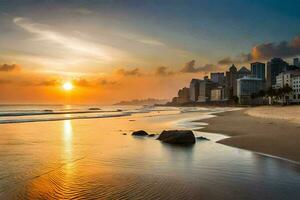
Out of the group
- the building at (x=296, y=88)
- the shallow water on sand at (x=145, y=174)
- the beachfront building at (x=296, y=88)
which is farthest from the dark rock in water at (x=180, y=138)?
the beachfront building at (x=296, y=88)

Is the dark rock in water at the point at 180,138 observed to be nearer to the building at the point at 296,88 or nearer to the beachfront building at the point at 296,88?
the building at the point at 296,88

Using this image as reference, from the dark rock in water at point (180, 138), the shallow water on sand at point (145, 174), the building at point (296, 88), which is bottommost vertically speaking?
the shallow water on sand at point (145, 174)

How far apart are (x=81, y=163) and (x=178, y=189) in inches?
230

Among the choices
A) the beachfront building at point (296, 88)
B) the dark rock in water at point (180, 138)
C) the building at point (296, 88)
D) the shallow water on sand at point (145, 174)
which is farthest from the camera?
the beachfront building at point (296, 88)

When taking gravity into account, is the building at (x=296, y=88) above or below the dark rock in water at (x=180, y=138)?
above

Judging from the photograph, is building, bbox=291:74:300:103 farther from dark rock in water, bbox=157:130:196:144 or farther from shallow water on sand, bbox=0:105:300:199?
shallow water on sand, bbox=0:105:300:199

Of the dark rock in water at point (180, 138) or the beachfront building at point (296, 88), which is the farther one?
the beachfront building at point (296, 88)

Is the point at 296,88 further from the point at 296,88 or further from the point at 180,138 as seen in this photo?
the point at 180,138

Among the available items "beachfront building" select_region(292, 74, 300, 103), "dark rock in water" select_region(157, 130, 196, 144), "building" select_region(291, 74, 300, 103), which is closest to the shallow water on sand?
"dark rock in water" select_region(157, 130, 196, 144)

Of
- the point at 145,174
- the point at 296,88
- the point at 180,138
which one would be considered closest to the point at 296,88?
the point at 296,88

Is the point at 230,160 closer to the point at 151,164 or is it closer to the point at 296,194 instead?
the point at 151,164

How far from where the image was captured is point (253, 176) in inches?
425

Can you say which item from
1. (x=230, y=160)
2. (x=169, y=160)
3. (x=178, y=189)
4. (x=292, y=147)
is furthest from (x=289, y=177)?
(x=292, y=147)

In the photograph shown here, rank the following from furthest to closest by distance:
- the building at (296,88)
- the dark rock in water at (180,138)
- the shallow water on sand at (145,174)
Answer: the building at (296,88) → the dark rock in water at (180,138) → the shallow water on sand at (145,174)
